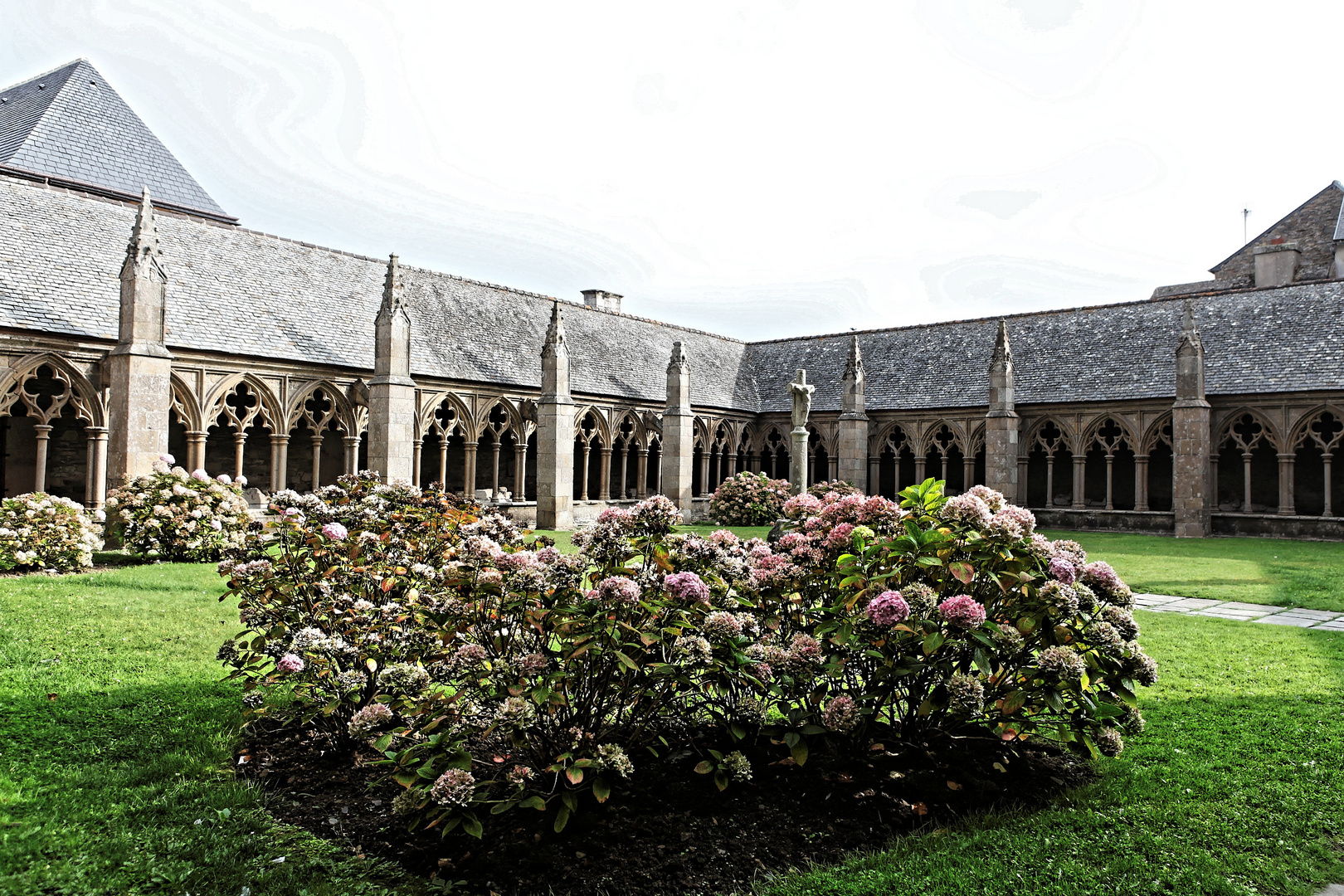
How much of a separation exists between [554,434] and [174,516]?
935cm

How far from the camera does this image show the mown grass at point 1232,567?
11859 mm

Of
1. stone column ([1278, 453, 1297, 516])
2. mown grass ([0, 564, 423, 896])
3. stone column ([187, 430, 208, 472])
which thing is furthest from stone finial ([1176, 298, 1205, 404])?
stone column ([187, 430, 208, 472])

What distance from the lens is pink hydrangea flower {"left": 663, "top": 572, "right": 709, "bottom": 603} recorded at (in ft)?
13.0

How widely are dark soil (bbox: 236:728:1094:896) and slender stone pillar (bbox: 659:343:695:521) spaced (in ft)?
62.5

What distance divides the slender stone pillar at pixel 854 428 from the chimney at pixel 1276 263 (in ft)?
59.1

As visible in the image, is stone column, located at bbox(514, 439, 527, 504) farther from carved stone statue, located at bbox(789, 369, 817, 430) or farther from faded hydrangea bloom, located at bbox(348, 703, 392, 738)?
faded hydrangea bloom, located at bbox(348, 703, 392, 738)

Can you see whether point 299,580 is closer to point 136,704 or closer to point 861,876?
point 136,704

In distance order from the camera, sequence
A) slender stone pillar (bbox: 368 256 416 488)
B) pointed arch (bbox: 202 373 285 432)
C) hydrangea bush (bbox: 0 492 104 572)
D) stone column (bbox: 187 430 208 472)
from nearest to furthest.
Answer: hydrangea bush (bbox: 0 492 104 572), stone column (bbox: 187 430 208 472), pointed arch (bbox: 202 373 285 432), slender stone pillar (bbox: 368 256 416 488)

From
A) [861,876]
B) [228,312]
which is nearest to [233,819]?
[861,876]

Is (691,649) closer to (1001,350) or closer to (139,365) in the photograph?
(139,365)

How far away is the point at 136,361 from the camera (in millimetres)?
14281

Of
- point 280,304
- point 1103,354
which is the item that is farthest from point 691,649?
point 1103,354

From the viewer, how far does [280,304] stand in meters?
19.2

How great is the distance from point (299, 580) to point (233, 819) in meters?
1.55
